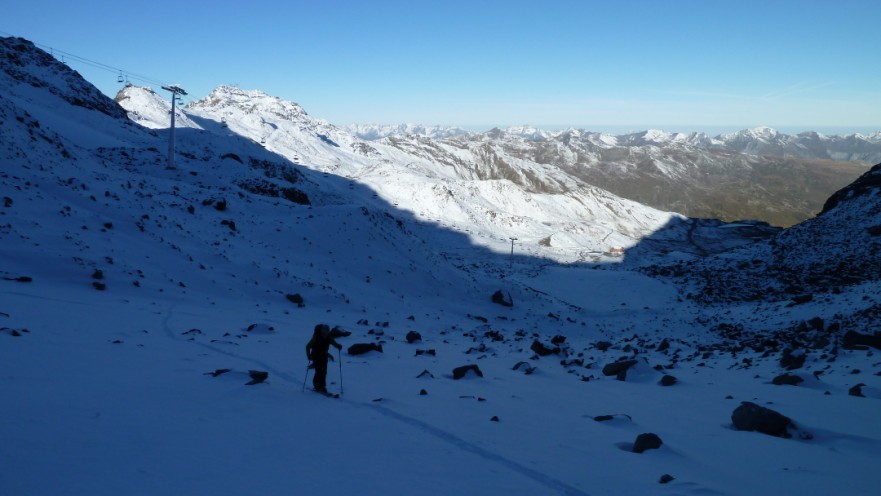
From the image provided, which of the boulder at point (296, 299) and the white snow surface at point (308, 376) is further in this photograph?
the boulder at point (296, 299)

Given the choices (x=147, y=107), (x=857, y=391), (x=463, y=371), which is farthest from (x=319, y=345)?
(x=147, y=107)

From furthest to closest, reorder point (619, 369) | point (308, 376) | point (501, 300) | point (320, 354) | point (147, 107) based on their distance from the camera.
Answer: point (147, 107)
point (501, 300)
point (619, 369)
point (308, 376)
point (320, 354)

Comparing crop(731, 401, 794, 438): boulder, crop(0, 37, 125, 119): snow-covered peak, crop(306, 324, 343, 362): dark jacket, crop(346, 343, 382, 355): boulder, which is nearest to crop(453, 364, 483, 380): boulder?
crop(346, 343, 382, 355): boulder

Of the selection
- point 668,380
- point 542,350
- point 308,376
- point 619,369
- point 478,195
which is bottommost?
point 542,350

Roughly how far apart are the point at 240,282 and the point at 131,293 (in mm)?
5238

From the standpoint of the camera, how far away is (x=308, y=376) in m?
11.3

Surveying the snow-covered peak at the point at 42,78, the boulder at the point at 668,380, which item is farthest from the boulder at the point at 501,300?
the snow-covered peak at the point at 42,78

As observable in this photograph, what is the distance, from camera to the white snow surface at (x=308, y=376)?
20.6 feet

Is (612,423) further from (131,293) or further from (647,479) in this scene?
(131,293)

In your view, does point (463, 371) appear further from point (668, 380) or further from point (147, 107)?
point (147, 107)

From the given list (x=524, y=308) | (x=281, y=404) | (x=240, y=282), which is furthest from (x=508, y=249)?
(x=281, y=404)

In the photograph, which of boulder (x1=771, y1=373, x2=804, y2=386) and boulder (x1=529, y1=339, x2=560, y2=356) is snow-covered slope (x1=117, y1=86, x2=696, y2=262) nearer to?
boulder (x1=529, y1=339, x2=560, y2=356)

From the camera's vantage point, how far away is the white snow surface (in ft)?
20.6

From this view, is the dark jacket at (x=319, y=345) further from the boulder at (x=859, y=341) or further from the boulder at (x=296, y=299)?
the boulder at (x=859, y=341)
